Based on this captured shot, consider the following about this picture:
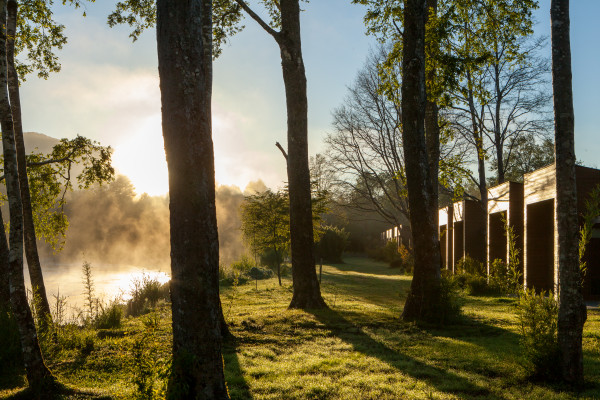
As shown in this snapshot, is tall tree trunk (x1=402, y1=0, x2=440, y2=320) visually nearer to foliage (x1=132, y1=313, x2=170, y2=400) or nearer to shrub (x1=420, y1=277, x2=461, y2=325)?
shrub (x1=420, y1=277, x2=461, y2=325)

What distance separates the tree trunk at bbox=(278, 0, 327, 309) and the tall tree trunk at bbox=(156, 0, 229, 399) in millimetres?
8133

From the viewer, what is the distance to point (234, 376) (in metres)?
6.36

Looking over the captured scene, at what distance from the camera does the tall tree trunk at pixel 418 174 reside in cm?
1055

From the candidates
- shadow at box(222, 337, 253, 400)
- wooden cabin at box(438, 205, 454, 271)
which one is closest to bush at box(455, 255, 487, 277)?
wooden cabin at box(438, 205, 454, 271)

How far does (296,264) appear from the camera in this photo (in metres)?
12.5

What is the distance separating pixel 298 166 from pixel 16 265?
7.88 metres

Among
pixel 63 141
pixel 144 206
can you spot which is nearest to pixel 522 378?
pixel 63 141

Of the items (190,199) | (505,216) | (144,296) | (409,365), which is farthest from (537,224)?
(190,199)

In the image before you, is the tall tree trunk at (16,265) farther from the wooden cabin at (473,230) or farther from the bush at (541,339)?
the wooden cabin at (473,230)

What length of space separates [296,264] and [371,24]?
7.67m

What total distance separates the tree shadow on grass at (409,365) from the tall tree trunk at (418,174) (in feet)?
5.85

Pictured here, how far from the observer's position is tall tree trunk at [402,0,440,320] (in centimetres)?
1055

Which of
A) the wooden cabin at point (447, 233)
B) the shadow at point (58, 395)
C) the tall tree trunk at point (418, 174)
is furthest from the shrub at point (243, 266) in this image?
the shadow at point (58, 395)

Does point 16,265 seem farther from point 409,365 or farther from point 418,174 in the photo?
point 418,174
